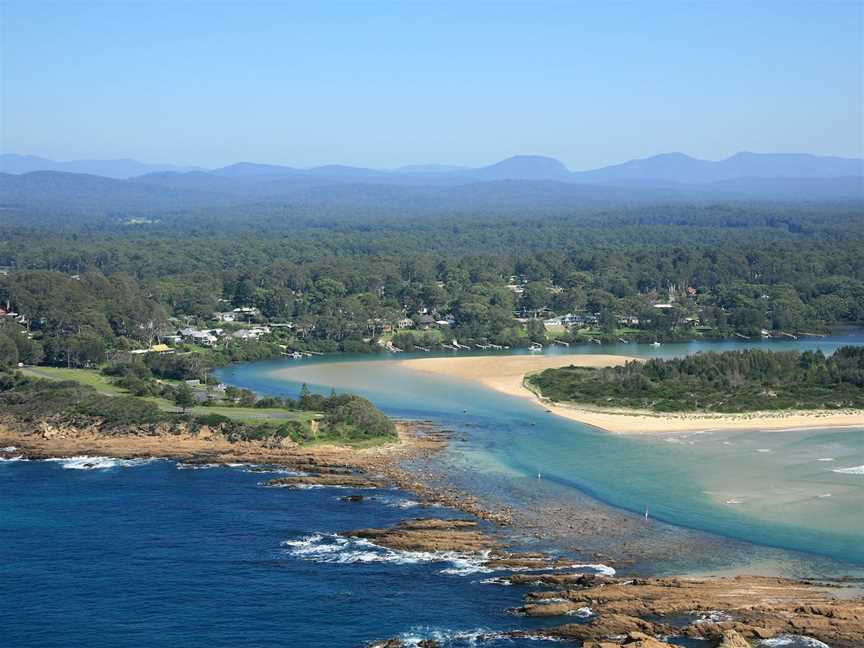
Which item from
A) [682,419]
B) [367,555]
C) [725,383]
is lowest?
[367,555]

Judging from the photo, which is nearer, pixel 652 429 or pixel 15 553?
pixel 15 553

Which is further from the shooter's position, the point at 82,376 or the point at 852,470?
the point at 82,376

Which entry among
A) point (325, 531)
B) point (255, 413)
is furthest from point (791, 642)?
point (255, 413)

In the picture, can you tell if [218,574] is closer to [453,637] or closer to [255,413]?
[453,637]

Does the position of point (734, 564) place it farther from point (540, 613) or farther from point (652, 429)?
point (652, 429)

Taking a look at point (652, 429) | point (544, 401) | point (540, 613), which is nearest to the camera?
point (540, 613)

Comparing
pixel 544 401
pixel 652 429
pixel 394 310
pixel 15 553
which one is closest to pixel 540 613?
pixel 15 553
